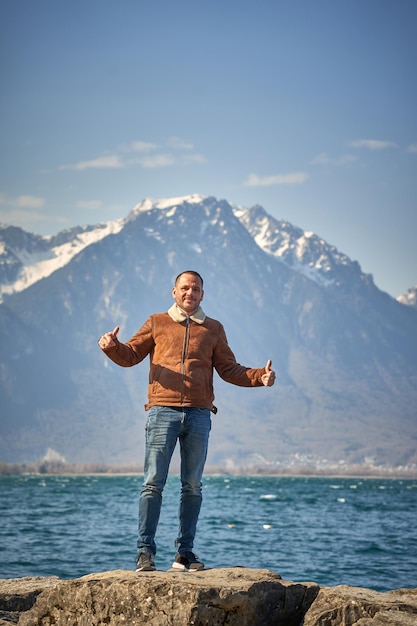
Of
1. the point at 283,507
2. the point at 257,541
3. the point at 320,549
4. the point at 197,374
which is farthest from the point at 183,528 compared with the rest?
the point at 283,507

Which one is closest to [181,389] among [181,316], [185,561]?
[181,316]

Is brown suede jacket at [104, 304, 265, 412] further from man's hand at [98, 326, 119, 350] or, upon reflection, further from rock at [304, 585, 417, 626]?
rock at [304, 585, 417, 626]

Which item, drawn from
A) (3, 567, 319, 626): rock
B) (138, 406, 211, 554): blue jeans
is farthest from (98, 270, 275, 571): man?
(3, 567, 319, 626): rock

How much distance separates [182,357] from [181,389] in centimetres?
34

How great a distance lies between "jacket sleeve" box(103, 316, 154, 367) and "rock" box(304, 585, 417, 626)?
9.69 ft

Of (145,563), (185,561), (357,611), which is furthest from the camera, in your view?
(185,561)

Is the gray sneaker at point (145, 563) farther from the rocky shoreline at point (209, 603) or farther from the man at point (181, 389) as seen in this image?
the rocky shoreline at point (209, 603)

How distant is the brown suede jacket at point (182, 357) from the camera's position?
10.1 metres

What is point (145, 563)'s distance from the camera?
9539 millimetres

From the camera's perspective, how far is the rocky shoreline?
26.9ft

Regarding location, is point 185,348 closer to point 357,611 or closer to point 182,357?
point 182,357

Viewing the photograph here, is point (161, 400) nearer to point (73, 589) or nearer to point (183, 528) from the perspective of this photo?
point (183, 528)

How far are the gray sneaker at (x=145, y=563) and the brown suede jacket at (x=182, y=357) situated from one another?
1.47 metres

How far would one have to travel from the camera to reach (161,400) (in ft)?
33.2
